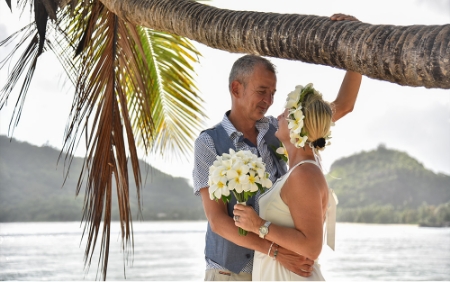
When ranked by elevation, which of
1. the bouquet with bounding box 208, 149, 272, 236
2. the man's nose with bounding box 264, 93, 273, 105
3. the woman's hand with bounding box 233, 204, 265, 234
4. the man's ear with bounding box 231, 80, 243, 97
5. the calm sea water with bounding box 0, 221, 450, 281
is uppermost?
the man's ear with bounding box 231, 80, 243, 97

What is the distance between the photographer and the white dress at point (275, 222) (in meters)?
3.05

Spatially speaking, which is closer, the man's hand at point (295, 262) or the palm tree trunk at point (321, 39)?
the palm tree trunk at point (321, 39)

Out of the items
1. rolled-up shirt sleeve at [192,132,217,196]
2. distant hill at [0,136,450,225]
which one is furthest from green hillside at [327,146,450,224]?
rolled-up shirt sleeve at [192,132,217,196]

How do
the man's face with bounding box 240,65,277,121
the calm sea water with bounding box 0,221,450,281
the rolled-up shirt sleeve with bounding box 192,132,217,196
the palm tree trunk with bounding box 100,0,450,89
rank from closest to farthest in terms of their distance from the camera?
the palm tree trunk with bounding box 100,0,450,89 → the rolled-up shirt sleeve with bounding box 192,132,217,196 → the man's face with bounding box 240,65,277,121 → the calm sea water with bounding box 0,221,450,281

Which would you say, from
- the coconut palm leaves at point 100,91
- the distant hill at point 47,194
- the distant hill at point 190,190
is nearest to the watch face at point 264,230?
the coconut palm leaves at point 100,91

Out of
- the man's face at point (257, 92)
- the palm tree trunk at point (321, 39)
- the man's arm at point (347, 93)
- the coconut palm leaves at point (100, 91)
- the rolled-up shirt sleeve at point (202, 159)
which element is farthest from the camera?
the coconut palm leaves at point (100, 91)

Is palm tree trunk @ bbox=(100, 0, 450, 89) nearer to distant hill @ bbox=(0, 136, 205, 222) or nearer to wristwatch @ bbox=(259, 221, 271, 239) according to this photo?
wristwatch @ bbox=(259, 221, 271, 239)

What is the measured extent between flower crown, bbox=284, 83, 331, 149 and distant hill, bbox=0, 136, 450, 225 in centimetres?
2470

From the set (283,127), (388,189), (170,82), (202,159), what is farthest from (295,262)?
(388,189)

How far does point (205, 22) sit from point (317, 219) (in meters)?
1.12

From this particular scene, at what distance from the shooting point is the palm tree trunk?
210 centimetres

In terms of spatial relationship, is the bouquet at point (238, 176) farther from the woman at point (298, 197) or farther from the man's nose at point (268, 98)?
the man's nose at point (268, 98)

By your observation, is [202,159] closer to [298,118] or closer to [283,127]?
[283,127]

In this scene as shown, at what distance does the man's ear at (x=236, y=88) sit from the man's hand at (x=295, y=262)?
103 centimetres
